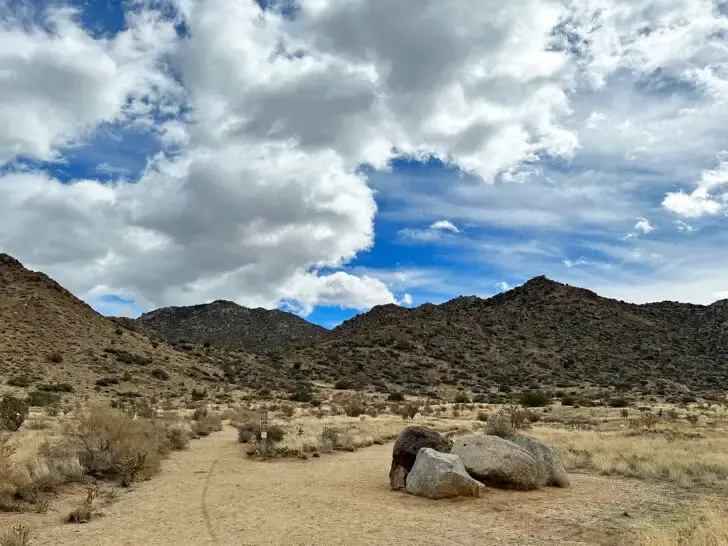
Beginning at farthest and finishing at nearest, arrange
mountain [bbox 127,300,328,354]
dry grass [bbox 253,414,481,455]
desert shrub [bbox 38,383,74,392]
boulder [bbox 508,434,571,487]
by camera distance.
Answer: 1. mountain [bbox 127,300,328,354]
2. desert shrub [bbox 38,383,74,392]
3. dry grass [bbox 253,414,481,455]
4. boulder [bbox 508,434,571,487]

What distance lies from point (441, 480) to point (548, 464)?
3.37m

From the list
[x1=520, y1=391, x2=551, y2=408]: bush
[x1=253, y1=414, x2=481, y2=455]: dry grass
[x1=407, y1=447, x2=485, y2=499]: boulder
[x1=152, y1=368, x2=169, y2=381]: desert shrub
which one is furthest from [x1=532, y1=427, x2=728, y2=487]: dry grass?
[x1=152, y1=368, x2=169, y2=381]: desert shrub

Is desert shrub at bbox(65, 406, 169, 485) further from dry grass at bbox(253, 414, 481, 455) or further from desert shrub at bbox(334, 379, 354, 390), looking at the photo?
desert shrub at bbox(334, 379, 354, 390)

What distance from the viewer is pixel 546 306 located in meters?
89.2

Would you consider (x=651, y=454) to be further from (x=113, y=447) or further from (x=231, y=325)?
(x=231, y=325)

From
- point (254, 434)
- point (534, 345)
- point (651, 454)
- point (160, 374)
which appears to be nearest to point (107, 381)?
point (160, 374)

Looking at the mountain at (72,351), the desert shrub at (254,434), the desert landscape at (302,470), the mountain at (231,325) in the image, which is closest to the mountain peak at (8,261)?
the mountain at (72,351)

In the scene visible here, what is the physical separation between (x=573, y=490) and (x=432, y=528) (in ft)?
17.5

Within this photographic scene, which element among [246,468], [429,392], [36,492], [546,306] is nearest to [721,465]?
[246,468]

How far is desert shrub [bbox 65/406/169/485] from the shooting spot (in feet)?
50.0

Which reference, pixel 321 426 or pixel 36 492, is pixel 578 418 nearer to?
pixel 321 426

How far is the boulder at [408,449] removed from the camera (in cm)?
1451

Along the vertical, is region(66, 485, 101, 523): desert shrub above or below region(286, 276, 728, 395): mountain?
below

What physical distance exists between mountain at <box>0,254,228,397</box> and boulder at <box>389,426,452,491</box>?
32.5 meters
